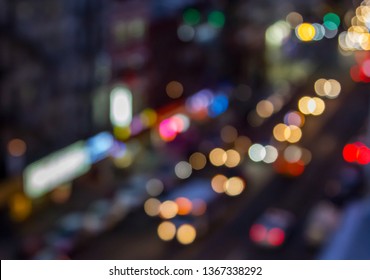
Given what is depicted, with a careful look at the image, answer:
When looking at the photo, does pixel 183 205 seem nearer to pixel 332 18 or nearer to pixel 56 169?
pixel 56 169

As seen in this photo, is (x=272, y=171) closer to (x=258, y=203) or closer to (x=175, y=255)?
(x=258, y=203)

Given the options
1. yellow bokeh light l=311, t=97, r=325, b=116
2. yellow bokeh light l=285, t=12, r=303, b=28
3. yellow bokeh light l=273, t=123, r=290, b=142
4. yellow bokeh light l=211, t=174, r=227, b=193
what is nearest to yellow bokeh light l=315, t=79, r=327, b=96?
yellow bokeh light l=311, t=97, r=325, b=116

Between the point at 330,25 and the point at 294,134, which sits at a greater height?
the point at 330,25

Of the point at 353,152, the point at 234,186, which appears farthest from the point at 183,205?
the point at 353,152

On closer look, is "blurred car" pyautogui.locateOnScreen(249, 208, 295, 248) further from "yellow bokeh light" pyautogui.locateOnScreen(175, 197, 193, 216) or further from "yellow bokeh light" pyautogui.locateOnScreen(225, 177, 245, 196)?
"yellow bokeh light" pyautogui.locateOnScreen(225, 177, 245, 196)

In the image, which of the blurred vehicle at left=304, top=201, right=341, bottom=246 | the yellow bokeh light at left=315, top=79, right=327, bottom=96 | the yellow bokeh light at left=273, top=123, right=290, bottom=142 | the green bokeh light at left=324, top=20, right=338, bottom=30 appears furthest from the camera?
the yellow bokeh light at left=315, top=79, right=327, bottom=96

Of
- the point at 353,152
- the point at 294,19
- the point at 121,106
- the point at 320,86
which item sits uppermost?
the point at 294,19
